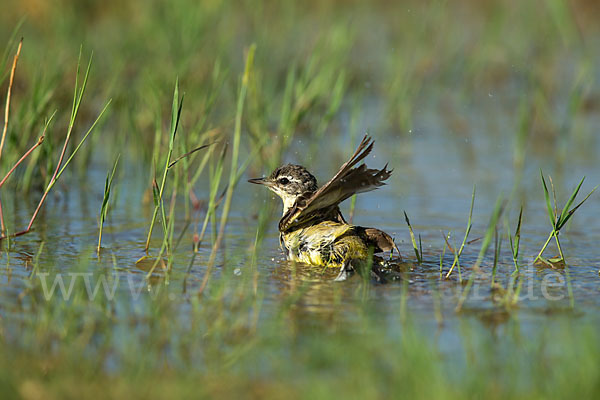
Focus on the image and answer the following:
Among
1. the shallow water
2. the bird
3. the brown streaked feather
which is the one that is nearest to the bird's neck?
the bird

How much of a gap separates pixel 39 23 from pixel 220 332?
1025 centimetres

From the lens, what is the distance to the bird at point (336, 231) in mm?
5906

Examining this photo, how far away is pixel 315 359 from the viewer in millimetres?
4246

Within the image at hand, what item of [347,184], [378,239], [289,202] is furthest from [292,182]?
[347,184]

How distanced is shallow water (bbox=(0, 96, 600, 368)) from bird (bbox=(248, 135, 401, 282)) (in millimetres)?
126

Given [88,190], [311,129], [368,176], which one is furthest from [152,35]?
[368,176]

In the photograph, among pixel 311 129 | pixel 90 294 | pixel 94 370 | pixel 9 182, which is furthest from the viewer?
pixel 311 129

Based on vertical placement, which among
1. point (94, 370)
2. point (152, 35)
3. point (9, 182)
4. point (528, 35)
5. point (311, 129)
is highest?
point (528, 35)

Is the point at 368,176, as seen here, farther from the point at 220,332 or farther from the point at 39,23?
the point at 39,23

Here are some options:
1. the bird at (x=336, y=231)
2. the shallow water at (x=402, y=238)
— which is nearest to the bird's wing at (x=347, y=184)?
the bird at (x=336, y=231)

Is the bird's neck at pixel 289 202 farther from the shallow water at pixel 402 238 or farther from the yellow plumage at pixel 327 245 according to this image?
the yellow plumage at pixel 327 245

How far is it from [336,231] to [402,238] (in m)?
1.29

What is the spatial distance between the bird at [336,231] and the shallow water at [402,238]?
5.0 inches

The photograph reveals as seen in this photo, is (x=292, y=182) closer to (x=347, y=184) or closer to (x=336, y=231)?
(x=336, y=231)
